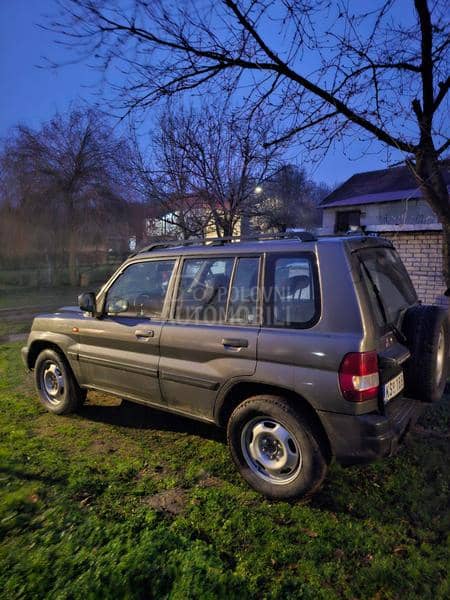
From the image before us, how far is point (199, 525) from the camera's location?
2.46 meters

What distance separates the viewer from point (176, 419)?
13.7 ft

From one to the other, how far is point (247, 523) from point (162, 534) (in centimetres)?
57

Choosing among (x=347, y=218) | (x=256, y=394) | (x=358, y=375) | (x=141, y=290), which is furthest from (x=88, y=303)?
(x=347, y=218)

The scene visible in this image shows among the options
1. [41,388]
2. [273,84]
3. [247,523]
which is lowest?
[247,523]

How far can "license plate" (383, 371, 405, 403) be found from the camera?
2472mm

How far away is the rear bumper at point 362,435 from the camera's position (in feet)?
7.68

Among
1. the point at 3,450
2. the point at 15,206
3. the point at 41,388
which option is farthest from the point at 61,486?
the point at 15,206

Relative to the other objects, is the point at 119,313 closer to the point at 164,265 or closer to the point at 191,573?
the point at 164,265

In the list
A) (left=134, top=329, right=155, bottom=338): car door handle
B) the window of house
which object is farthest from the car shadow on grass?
the window of house

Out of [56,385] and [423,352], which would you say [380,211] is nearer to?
[423,352]

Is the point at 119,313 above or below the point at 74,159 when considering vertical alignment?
below

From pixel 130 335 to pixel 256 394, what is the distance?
1401mm

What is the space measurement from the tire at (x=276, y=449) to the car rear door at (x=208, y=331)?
29cm

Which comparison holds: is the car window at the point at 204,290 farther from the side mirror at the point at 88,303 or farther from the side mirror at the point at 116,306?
the side mirror at the point at 88,303
